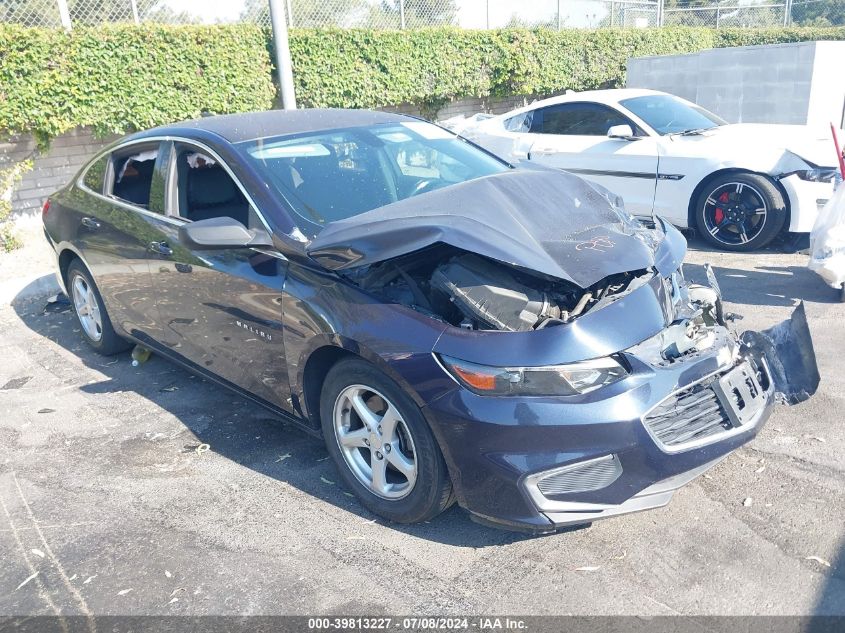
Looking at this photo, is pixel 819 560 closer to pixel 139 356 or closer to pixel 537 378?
pixel 537 378

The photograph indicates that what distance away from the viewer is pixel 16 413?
4.80 m

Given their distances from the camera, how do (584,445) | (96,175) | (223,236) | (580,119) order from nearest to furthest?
(584,445) < (223,236) < (96,175) < (580,119)

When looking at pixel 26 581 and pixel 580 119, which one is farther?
pixel 580 119

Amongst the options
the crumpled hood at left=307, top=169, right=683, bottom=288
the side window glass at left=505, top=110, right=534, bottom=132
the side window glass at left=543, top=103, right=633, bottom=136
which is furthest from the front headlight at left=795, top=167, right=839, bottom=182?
the crumpled hood at left=307, top=169, right=683, bottom=288

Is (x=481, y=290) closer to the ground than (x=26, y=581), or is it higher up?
higher up

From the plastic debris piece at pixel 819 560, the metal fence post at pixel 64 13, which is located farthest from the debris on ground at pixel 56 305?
the plastic debris piece at pixel 819 560

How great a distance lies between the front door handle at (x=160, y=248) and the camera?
423 centimetres

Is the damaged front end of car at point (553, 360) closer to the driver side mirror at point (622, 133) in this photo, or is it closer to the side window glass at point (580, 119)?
the driver side mirror at point (622, 133)

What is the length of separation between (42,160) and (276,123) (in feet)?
20.0

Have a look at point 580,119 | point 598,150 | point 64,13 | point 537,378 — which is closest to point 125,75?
point 64,13

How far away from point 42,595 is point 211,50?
8103 millimetres

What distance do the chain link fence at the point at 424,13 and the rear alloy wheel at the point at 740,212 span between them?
628cm

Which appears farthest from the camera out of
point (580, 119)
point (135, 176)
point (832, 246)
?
point (580, 119)

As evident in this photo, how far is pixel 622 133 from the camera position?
7574 mm
